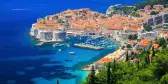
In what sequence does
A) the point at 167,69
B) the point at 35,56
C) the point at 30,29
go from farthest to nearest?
the point at 30,29
the point at 35,56
the point at 167,69

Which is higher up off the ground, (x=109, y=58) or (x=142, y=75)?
(x=142, y=75)

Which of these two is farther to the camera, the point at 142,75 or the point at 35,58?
the point at 35,58

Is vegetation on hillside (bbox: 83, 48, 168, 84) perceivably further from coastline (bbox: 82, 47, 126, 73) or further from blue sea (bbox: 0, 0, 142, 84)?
coastline (bbox: 82, 47, 126, 73)

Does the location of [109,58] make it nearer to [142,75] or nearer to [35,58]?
[35,58]

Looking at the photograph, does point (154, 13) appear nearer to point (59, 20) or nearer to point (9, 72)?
point (59, 20)

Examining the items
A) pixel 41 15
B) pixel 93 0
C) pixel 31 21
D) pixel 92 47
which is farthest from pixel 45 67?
pixel 93 0

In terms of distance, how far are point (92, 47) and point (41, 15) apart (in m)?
16.3

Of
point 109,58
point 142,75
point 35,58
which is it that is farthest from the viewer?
point 35,58

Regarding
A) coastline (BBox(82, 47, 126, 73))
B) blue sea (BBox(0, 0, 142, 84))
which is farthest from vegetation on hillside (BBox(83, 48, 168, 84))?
coastline (BBox(82, 47, 126, 73))

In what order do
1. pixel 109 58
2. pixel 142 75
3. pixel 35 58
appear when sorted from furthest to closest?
pixel 35 58, pixel 109 58, pixel 142 75

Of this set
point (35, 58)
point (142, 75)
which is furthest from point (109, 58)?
point (142, 75)

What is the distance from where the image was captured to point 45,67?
24844 mm

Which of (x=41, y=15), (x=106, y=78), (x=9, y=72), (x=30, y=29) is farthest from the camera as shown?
(x=41, y=15)

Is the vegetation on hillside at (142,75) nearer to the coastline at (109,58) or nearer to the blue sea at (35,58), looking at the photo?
the blue sea at (35,58)
